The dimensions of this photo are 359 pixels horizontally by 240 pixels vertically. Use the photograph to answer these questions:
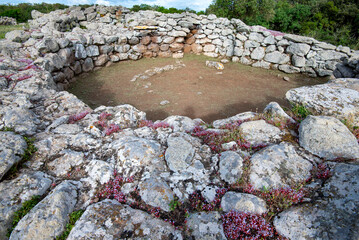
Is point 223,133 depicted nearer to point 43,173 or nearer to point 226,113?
point 43,173

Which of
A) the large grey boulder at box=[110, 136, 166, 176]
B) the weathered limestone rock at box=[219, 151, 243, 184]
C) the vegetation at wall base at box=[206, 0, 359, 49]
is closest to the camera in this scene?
the weathered limestone rock at box=[219, 151, 243, 184]

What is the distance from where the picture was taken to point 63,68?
9.49 metres

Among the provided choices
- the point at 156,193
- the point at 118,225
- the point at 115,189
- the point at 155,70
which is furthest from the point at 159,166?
the point at 155,70

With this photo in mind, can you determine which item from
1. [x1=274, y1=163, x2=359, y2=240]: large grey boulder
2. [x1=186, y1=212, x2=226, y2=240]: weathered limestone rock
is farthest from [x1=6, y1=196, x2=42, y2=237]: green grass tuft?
[x1=274, y1=163, x2=359, y2=240]: large grey boulder

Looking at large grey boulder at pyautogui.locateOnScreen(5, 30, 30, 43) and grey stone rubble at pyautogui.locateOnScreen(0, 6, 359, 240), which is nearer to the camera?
grey stone rubble at pyautogui.locateOnScreen(0, 6, 359, 240)

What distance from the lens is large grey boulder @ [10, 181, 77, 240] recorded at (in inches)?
84.4

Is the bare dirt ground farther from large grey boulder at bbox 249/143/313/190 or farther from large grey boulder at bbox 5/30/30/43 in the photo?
large grey boulder at bbox 249/143/313/190

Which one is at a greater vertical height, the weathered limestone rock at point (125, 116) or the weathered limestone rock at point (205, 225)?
the weathered limestone rock at point (125, 116)

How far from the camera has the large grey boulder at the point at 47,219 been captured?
7.03 feet

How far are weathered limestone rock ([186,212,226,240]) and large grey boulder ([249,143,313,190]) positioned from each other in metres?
0.77

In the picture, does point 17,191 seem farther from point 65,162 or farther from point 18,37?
point 18,37

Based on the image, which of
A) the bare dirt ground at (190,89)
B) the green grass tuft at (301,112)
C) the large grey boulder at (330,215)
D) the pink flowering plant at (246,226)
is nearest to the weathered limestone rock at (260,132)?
the green grass tuft at (301,112)

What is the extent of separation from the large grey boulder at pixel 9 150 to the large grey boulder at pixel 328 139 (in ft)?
14.9

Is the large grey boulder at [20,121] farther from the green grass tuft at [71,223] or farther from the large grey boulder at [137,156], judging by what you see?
the green grass tuft at [71,223]
